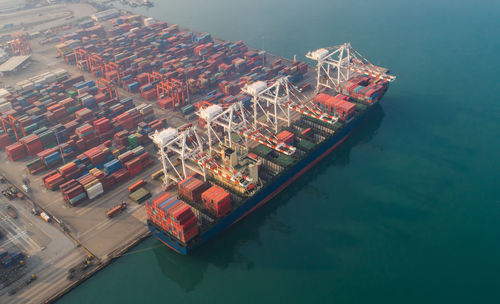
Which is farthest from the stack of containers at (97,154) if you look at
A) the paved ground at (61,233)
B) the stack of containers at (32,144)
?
the stack of containers at (32,144)

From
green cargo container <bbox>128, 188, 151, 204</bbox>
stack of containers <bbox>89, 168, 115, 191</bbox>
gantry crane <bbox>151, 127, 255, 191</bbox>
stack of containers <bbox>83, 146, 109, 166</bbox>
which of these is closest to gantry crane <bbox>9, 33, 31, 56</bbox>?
stack of containers <bbox>83, 146, 109, 166</bbox>

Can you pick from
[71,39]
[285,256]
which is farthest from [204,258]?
[71,39]

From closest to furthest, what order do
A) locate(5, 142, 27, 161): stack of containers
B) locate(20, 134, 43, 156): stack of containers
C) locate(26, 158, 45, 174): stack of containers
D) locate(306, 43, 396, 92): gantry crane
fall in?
locate(26, 158, 45, 174): stack of containers → locate(5, 142, 27, 161): stack of containers → locate(20, 134, 43, 156): stack of containers → locate(306, 43, 396, 92): gantry crane

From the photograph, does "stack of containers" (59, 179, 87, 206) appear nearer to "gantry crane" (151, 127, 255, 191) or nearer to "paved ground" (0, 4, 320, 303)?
"paved ground" (0, 4, 320, 303)

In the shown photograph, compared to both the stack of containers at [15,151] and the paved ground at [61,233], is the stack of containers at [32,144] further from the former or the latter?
the paved ground at [61,233]

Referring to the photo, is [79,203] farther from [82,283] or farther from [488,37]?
[488,37]
